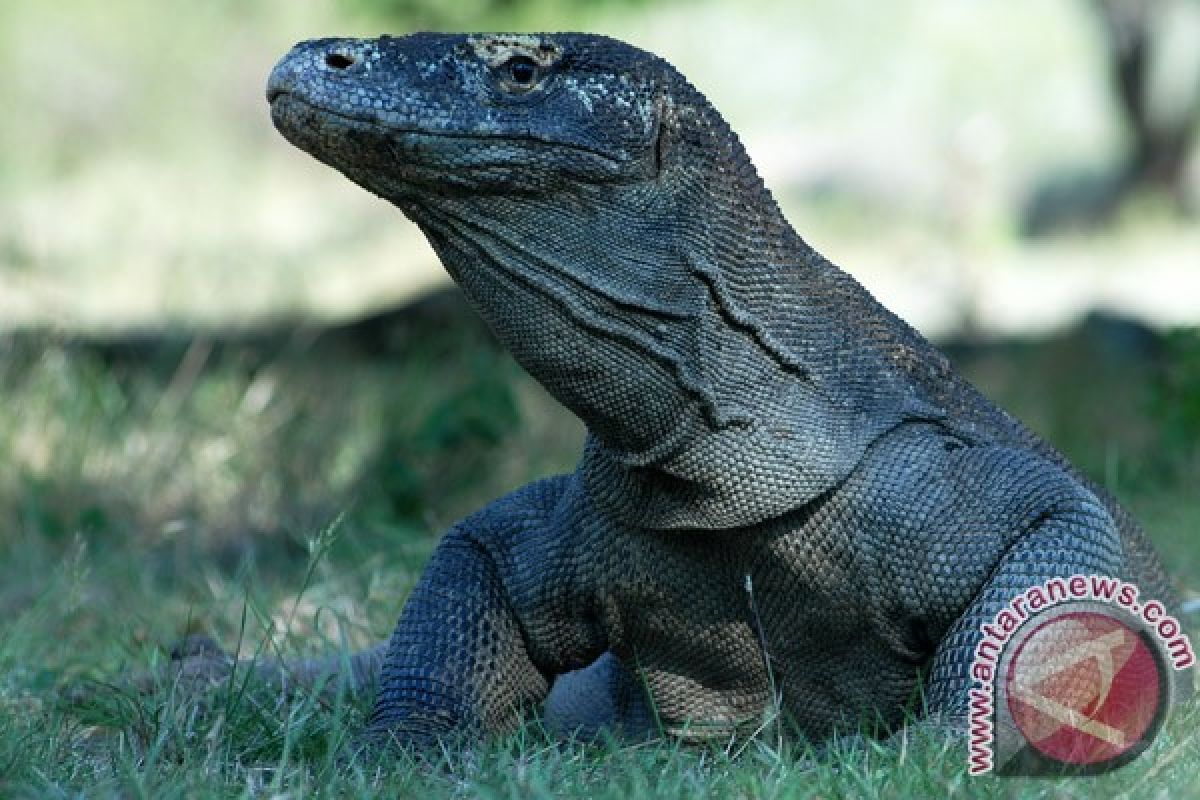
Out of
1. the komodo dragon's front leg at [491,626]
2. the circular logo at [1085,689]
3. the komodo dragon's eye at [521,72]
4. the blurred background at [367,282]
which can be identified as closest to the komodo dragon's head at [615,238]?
the komodo dragon's eye at [521,72]

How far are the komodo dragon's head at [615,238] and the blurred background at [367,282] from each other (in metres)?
0.78

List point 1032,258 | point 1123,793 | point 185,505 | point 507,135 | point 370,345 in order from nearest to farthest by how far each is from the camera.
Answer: point 1123,793 < point 507,135 < point 185,505 < point 370,345 < point 1032,258

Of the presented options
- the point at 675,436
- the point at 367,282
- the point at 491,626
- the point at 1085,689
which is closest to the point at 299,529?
the point at 491,626

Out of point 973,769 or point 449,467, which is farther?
point 449,467

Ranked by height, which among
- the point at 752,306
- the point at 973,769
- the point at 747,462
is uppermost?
the point at 752,306

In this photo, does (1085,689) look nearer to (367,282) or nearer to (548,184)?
(548,184)

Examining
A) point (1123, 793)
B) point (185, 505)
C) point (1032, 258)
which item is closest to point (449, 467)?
point (185, 505)

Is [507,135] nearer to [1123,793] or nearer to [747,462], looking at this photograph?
[747,462]

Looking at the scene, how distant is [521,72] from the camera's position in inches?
130

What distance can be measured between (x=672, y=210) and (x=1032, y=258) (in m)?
16.0

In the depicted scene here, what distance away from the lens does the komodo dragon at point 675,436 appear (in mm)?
3242

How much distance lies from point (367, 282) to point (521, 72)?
1168 centimetres

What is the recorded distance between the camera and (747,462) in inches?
134

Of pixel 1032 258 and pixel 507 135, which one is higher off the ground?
pixel 507 135
